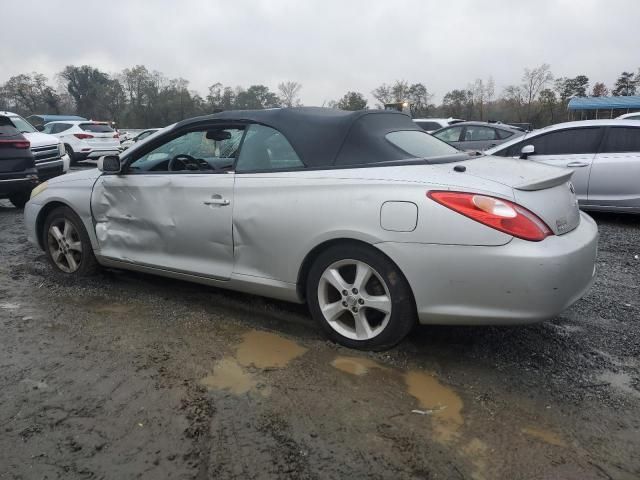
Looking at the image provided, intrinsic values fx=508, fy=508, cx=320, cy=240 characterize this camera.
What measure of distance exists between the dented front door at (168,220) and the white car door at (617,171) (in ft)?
18.2

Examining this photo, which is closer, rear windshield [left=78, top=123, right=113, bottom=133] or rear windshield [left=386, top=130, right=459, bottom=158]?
rear windshield [left=386, top=130, right=459, bottom=158]

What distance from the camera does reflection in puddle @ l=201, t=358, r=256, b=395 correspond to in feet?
9.06

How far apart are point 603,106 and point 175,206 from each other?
143 feet

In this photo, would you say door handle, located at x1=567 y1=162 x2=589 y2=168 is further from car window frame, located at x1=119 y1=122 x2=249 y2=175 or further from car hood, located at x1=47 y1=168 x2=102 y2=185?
car hood, located at x1=47 y1=168 x2=102 y2=185

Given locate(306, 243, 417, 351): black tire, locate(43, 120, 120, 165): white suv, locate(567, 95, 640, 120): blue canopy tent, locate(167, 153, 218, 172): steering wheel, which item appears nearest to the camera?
locate(306, 243, 417, 351): black tire

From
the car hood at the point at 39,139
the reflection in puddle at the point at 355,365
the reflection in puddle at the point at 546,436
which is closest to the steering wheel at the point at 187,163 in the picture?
the reflection in puddle at the point at 355,365

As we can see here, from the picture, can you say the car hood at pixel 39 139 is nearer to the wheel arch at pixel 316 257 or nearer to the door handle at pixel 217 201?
the door handle at pixel 217 201

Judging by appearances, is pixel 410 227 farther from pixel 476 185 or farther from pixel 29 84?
pixel 29 84

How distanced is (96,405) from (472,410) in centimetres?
189

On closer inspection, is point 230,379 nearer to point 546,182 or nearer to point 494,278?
point 494,278

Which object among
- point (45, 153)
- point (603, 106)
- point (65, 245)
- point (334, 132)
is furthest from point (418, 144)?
point (603, 106)

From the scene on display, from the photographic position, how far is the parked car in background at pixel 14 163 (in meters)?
8.09

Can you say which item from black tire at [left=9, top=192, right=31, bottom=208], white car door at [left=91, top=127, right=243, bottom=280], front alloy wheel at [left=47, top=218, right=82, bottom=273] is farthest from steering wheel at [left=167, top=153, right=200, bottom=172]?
black tire at [left=9, top=192, right=31, bottom=208]

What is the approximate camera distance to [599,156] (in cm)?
695
